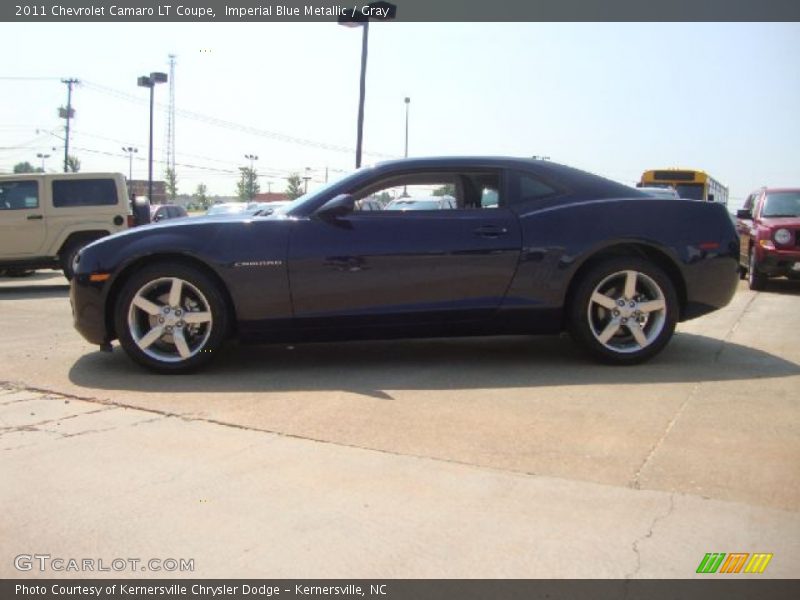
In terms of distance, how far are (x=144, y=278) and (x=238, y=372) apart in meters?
0.89

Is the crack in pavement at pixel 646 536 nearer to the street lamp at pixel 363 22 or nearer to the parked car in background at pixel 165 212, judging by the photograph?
the street lamp at pixel 363 22

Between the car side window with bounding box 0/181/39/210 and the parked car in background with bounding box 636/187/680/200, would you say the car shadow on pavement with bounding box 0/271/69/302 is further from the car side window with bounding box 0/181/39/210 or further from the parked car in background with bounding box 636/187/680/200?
the parked car in background with bounding box 636/187/680/200

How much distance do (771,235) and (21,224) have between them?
11.3 metres

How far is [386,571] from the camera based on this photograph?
95.7 inches

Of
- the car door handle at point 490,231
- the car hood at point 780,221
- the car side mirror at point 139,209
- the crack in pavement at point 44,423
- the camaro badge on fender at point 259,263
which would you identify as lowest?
the crack in pavement at point 44,423

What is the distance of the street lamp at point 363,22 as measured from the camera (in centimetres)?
1457

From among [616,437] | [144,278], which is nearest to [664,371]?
[616,437]

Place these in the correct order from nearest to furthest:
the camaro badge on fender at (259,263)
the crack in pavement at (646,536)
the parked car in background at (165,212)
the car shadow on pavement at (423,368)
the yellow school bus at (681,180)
Result: the crack in pavement at (646,536), the car shadow on pavement at (423,368), the camaro badge on fender at (259,263), the yellow school bus at (681,180), the parked car in background at (165,212)

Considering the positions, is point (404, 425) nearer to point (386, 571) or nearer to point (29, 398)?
point (386, 571)

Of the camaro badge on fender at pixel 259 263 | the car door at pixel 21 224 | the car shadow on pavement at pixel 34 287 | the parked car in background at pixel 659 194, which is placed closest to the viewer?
the camaro badge on fender at pixel 259 263

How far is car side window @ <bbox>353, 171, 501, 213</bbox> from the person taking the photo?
17.2 ft

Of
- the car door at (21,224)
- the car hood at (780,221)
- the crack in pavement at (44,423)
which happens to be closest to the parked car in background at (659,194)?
the car hood at (780,221)

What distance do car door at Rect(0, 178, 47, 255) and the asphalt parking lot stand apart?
298 inches

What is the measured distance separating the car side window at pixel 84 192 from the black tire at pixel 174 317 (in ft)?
26.7
